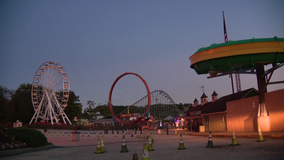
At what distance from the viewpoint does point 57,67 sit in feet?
193

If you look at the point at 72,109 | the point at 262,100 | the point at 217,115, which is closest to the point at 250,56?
the point at 262,100

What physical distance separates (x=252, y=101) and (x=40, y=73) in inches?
1873

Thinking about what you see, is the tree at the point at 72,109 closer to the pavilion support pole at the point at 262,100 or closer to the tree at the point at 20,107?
the tree at the point at 20,107

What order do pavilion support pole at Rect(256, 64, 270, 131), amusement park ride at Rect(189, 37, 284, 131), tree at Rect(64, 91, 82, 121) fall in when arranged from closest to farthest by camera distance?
1. amusement park ride at Rect(189, 37, 284, 131)
2. pavilion support pole at Rect(256, 64, 270, 131)
3. tree at Rect(64, 91, 82, 121)

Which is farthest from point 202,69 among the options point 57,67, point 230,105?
point 57,67

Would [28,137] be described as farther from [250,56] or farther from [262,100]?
[262,100]

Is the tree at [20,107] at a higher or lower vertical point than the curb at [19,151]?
higher

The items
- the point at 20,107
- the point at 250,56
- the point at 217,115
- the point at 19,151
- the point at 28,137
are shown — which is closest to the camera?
the point at 19,151

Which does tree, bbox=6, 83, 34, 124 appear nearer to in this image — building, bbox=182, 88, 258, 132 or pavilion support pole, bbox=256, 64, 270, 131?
building, bbox=182, 88, 258, 132

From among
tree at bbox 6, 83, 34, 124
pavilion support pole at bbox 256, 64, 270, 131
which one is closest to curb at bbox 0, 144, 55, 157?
pavilion support pole at bbox 256, 64, 270, 131

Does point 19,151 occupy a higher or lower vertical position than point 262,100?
lower

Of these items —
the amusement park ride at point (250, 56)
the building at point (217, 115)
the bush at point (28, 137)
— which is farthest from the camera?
the building at point (217, 115)

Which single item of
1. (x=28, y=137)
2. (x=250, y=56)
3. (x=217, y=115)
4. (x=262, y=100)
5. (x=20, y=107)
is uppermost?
(x=20, y=107)

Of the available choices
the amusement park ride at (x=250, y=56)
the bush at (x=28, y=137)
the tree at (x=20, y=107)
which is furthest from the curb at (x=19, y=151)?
the tree at (x=20, y=107)
